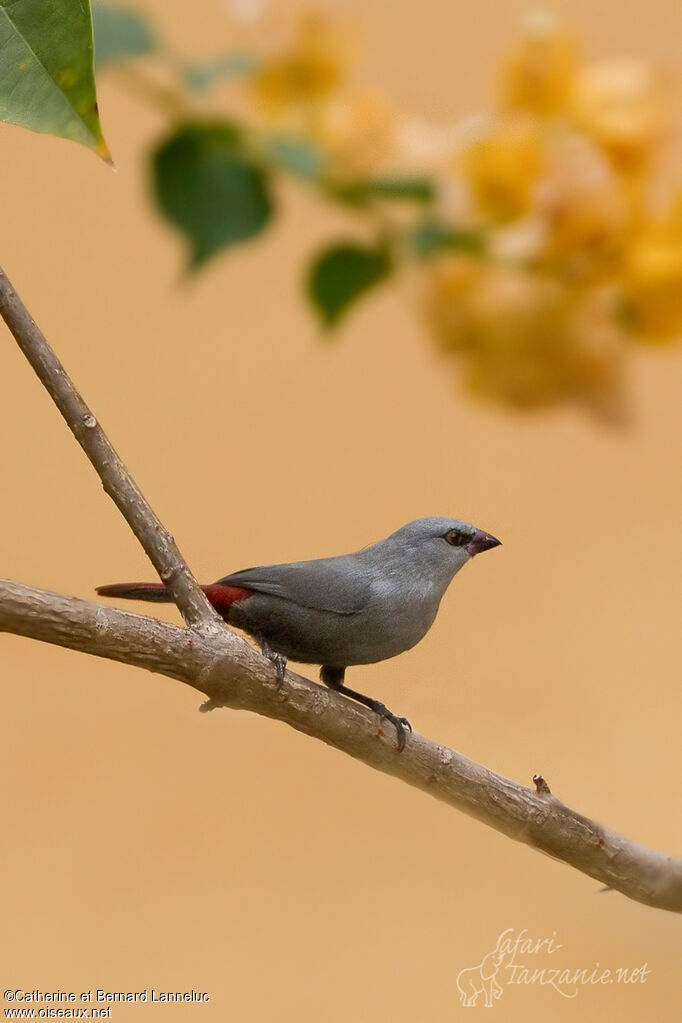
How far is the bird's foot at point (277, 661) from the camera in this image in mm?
376

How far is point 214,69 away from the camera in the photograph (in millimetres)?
488

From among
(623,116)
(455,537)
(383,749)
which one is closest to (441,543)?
(455,537)

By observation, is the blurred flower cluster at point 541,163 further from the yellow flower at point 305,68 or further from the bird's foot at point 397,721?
the bird's foot at point 397,721

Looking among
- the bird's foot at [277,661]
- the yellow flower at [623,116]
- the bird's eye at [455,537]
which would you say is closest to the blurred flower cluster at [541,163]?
the yellow flower at [623,116]

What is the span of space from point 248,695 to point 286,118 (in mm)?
293

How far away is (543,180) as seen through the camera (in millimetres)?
502

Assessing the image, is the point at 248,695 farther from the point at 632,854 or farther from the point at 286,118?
the point at 286,118

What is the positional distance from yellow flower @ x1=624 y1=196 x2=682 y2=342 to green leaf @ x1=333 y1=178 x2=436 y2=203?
105 mm

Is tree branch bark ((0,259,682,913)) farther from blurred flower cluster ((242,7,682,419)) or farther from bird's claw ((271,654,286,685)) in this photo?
blurred flower cluster ((242,7,682,419))

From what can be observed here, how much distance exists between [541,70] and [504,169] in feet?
0.17

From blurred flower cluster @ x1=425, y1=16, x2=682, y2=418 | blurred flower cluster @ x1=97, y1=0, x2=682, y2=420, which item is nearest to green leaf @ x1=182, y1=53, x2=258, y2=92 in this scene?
blurred flower cluster @ x1=97, y1=0, x2=682, y2=420

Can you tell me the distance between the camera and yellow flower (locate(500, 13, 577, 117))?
501 mm

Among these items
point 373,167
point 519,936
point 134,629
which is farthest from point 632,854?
point 373,167

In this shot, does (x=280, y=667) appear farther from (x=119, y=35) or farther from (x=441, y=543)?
(x=119, y=35)
